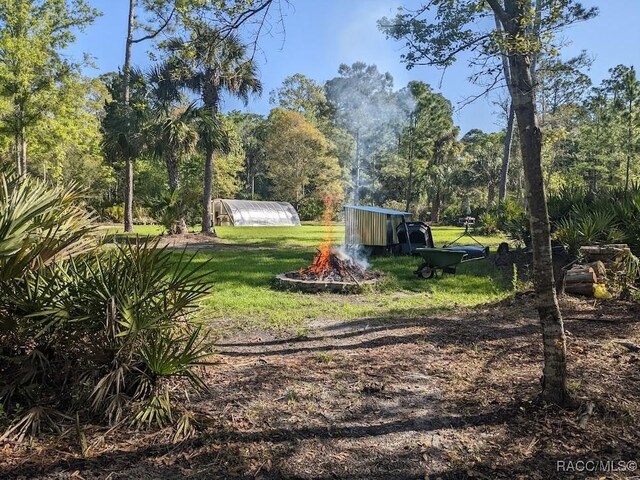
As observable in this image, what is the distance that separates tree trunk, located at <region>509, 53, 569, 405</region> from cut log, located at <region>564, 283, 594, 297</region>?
484 centimetres

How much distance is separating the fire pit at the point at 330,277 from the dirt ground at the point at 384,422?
12.9 feet

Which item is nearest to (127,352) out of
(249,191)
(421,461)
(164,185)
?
(421,461)

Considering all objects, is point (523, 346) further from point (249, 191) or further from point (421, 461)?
point (249, 191)

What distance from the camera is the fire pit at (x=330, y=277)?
9.22 metres

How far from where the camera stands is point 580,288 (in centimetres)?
762

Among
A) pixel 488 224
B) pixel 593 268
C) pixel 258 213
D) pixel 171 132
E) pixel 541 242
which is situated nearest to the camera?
pixel 541 242

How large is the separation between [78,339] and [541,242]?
341 centimetres

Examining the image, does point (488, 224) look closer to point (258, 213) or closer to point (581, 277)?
point (581, 277)

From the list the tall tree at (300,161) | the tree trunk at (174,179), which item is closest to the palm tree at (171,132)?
the tree trunk at (174,179)

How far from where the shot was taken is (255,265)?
12453 millimetres

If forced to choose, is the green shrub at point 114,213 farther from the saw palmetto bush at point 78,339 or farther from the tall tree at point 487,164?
the saw palmetto bush at point 78,339

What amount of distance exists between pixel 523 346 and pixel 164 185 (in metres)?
38.3

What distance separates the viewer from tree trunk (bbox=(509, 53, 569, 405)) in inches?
132

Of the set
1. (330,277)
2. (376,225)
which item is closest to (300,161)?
(376,225)
